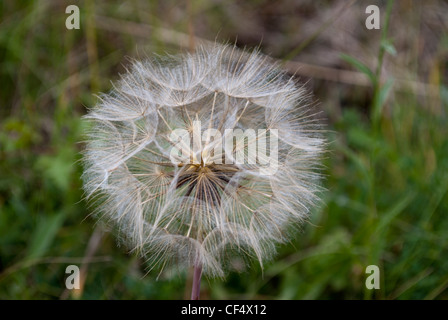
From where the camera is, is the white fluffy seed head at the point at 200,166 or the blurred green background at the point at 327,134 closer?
the white fluffy seed head at the point at 200,166

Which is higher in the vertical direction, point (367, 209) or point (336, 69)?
point (336, 69)

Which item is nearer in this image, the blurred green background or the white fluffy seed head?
the white fluffy seed head

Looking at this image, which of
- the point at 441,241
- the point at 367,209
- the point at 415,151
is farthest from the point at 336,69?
the point at 441,241
